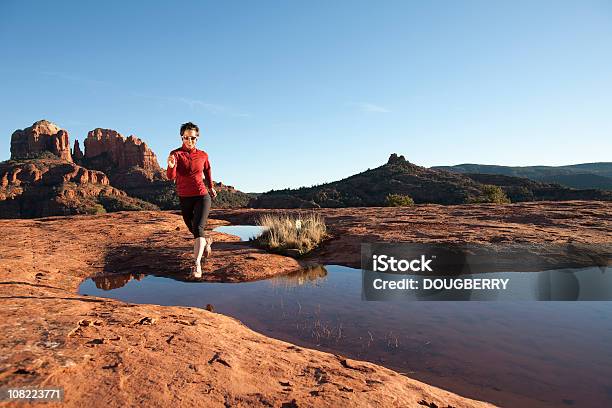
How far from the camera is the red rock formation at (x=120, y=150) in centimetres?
10600

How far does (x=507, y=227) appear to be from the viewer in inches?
381

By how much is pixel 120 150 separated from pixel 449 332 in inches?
4818

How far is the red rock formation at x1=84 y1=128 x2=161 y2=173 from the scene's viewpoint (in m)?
106

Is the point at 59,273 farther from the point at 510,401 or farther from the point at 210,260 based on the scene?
the point at 510,401

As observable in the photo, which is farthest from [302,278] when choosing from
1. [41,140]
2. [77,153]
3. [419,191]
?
[41,140]

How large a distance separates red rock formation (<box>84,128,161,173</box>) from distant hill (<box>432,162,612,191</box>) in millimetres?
90955

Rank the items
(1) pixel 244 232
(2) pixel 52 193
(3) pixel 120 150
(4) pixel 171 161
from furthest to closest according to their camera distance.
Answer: (3) pixel 120 150
(2) pixel 52 193
(1) pixel 244 232
(4) pixel 171 161

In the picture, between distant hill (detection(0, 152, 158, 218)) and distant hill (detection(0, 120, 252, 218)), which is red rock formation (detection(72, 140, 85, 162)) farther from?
distant hill (detection(0, 152, 158, 218))

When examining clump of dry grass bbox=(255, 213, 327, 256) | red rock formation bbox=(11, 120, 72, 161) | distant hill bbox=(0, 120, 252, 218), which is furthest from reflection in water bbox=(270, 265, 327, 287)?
red rock formation bbox=(11, 120, 72, 161)

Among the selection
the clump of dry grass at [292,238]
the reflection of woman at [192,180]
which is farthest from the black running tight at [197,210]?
the clump of dry grass at [292,238]

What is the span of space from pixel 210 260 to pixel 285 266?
154 centimetres

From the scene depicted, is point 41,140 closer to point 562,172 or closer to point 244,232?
→ point 244,232

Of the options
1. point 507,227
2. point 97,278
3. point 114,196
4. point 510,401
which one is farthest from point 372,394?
point 114,196

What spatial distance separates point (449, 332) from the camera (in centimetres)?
373
